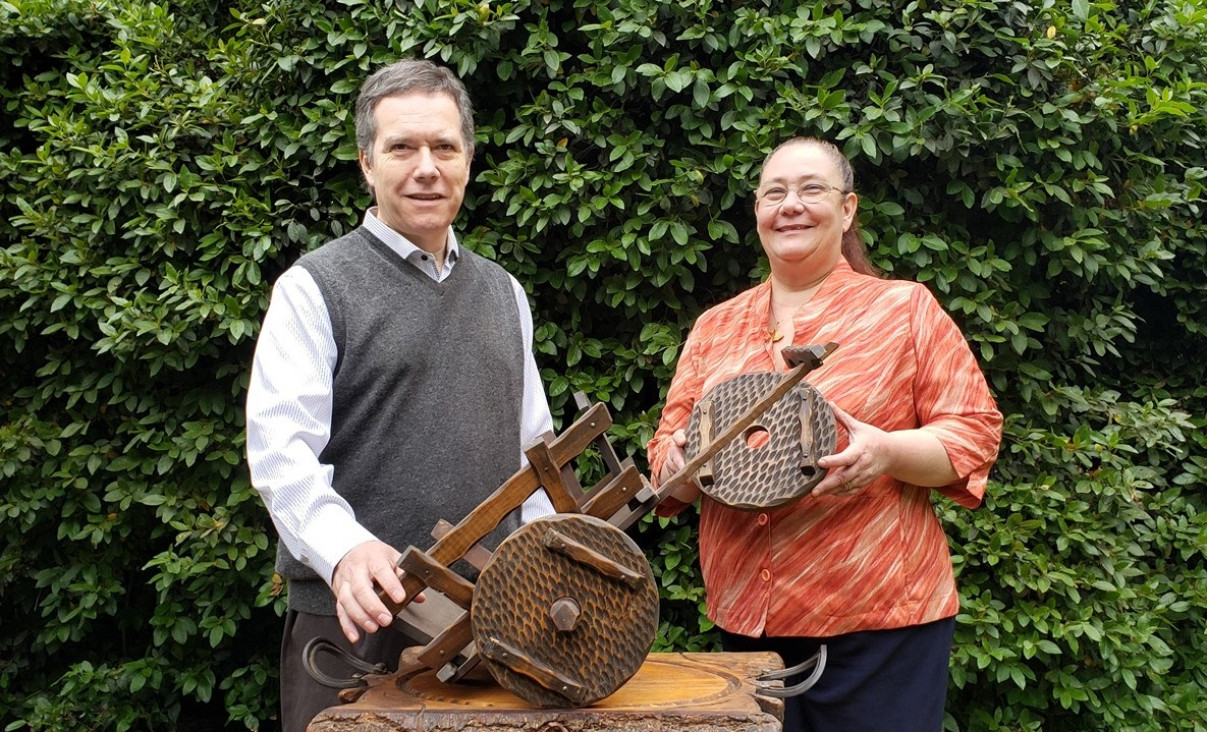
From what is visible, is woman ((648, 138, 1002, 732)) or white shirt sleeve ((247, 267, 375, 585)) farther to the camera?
woman ((648, 138, 1002, 732))

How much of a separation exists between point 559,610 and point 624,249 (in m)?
1.76

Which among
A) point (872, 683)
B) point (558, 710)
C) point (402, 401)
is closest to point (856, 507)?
point (872, 683)

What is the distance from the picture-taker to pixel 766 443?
7.66ft

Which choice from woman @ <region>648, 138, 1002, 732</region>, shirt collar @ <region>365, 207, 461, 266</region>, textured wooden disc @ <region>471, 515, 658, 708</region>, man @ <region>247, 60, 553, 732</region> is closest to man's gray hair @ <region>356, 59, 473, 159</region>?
man @ <region>247, 60, 553, 732</region>

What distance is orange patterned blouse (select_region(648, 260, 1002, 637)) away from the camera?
7.69 feet

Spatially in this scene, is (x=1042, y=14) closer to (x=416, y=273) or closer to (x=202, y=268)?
(x=416, y=273)

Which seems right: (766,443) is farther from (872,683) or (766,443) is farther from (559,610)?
(559,610)

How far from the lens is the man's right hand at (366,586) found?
6.12 ft

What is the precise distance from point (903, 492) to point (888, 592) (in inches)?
8.6

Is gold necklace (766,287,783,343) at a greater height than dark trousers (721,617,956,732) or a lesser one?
greater

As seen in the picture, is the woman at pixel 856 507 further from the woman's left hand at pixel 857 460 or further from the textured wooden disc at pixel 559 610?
the textured wooden disc at pixel 559 610

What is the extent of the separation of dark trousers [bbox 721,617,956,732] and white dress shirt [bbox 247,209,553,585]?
2.77 ft

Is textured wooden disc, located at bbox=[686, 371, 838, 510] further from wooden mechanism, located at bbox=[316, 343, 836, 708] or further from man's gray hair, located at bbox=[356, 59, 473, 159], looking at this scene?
man's gray hair, located at bbox=[356, 59, 473, 159]

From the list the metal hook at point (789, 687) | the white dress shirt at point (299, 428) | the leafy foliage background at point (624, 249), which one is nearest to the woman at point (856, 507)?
the metal hook at point (789, 687)
